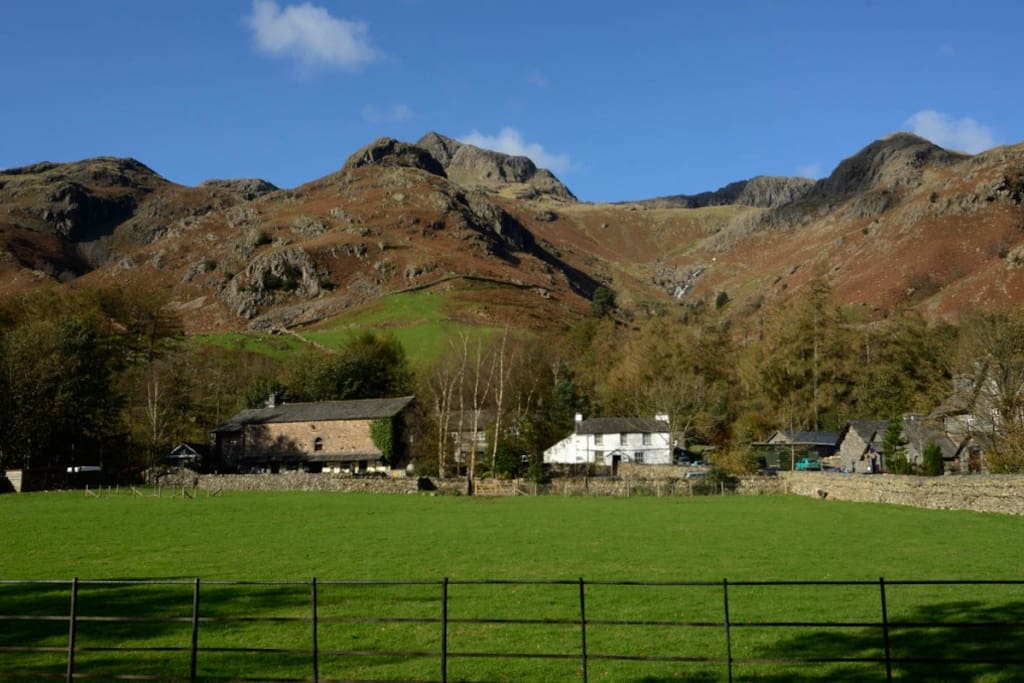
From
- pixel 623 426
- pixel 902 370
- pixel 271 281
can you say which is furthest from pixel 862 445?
pixel 271 281

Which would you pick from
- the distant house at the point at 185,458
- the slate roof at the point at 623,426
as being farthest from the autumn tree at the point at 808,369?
the distant house at the point at 185,458

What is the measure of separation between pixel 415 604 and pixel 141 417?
257 feet

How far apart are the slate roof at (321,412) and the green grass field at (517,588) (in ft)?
132

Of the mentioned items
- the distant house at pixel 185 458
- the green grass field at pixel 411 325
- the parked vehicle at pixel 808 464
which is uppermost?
the green grass field at pixel 411 325

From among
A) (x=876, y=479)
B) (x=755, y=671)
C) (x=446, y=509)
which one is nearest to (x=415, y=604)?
(x=755, y=671)

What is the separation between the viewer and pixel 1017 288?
12144 centimetres

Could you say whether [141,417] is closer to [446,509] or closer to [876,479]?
[446,509]

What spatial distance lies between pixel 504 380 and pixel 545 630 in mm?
75234

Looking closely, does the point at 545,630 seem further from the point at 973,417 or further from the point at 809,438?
the point at 809,438

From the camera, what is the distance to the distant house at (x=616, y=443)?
82375 mm

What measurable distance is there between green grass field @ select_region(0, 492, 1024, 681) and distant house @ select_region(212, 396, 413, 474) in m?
39.2

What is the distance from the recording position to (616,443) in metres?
83.5

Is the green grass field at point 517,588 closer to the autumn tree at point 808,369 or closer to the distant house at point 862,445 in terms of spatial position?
the distant house at point 862,445

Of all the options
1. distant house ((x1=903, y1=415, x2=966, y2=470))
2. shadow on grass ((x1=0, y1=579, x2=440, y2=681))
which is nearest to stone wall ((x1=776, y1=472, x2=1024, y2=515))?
distant house ((x1=903, y1=415, x2=966, y2=470))
